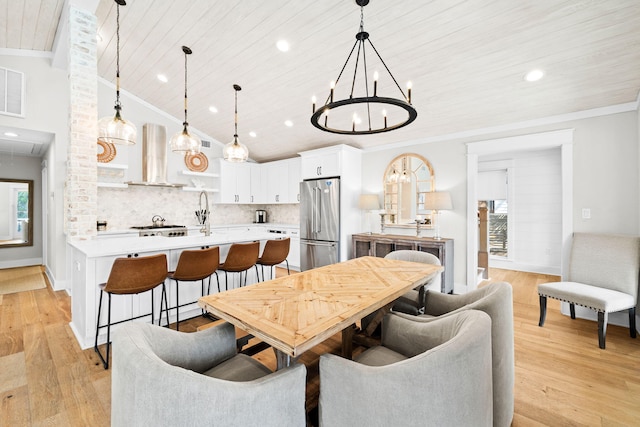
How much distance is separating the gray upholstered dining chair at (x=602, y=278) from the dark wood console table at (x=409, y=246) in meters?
1.15

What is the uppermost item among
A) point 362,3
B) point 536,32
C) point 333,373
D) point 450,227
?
point 362,3

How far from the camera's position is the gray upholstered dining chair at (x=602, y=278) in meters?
2.62

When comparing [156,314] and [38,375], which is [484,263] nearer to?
[156,314]

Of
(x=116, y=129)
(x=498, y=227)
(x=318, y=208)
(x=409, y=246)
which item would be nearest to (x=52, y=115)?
(x=116, y=129)

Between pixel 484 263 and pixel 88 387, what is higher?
pixel 484 263

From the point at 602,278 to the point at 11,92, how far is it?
772 cm

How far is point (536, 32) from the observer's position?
7.97 ft

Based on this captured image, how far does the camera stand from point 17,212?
603cm

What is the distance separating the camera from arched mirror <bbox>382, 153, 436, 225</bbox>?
4551mm

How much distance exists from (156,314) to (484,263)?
5.10 metres

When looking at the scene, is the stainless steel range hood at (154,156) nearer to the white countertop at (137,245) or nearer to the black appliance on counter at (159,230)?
the black appliance on counter at (159,230)

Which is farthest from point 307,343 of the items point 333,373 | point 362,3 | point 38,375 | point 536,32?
point 536,32

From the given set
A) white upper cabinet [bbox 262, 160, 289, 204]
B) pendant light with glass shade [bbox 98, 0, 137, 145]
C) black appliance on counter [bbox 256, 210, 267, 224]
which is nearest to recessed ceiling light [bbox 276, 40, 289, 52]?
pendant light with glass shade [bbox 98, 0, 137, 145]

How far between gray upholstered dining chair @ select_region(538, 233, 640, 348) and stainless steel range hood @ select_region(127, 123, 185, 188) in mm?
6147
